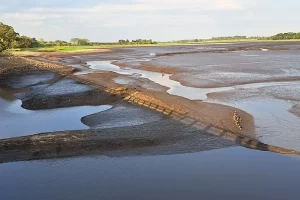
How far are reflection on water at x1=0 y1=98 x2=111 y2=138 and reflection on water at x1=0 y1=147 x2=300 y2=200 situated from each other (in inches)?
202

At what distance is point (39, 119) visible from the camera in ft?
68.9

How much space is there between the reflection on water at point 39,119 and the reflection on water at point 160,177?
202 inches

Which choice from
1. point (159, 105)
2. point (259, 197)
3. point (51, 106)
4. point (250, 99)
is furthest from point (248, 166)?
point (51, 106)

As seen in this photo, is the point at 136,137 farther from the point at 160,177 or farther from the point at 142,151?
the point at 160,177

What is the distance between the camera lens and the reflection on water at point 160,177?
436 inches

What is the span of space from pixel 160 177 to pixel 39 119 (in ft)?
37.2

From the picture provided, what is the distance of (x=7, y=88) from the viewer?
34.4m

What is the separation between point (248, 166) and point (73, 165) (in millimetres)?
6747

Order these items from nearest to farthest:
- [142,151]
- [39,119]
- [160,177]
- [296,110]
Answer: [160,177], [142,151], [39,119], [296,110]

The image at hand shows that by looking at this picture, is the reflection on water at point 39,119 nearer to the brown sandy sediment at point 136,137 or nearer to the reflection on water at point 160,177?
the brown sandy sediment at point 136,137

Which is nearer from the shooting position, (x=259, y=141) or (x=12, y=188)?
(x=12, y=188)

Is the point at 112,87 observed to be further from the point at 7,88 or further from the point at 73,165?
the point at 73,165

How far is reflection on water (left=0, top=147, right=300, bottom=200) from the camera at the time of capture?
36.4ft

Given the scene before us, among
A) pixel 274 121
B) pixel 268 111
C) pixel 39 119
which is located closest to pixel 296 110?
pixel 268 111
